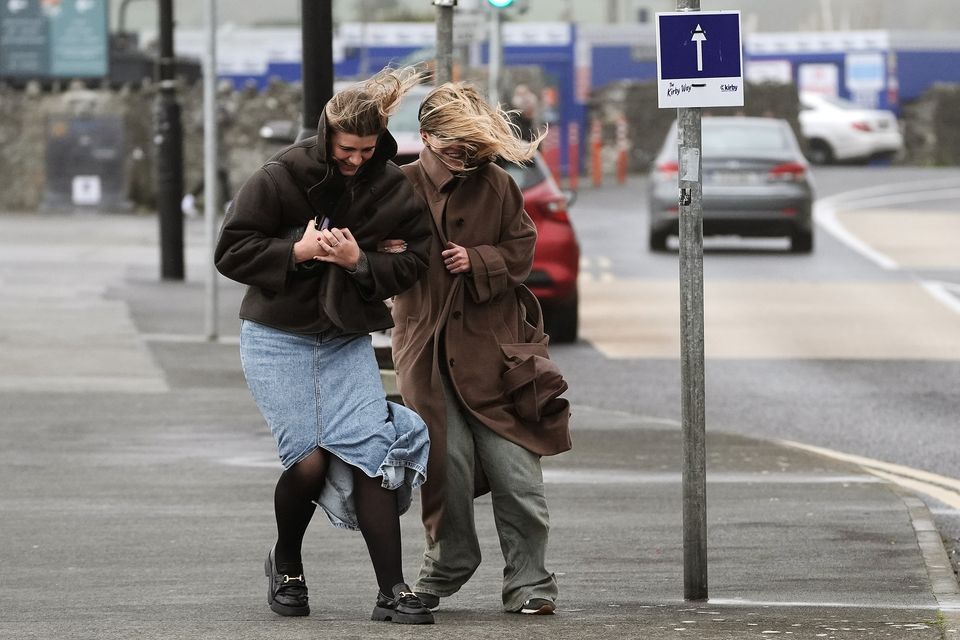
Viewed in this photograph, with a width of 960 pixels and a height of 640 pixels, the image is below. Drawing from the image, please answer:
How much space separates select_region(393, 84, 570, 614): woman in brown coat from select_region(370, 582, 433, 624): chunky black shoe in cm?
36

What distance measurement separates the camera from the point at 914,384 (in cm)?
1362

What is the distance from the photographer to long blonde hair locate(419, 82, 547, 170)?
6164 millimetres

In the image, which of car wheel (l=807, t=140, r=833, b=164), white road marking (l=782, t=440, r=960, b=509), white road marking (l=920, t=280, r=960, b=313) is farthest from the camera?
car wheel (l=807, t=140, r=833, b=164)

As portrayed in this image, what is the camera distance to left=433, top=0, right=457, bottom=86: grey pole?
11328 mm

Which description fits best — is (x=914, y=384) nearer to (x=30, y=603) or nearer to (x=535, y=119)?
(x=30, y=603)

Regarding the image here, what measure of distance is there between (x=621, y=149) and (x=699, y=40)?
33.6m

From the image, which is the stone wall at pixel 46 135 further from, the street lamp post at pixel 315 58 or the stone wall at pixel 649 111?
the street lamp post at pixel 315 58

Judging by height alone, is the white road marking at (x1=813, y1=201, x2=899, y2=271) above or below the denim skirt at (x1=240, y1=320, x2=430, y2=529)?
below

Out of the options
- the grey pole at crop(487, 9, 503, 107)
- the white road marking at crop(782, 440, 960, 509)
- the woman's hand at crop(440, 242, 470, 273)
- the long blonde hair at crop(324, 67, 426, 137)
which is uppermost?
the grey pole at crop(487, 9, 503, 107)

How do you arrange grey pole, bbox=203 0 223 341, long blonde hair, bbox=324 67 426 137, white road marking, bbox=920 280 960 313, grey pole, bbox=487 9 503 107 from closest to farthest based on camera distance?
long blonde hair, bbox=324 67 426 137, grey pole, bbox=203 0 223 341, white road marking, bbox=920 280 960 313, grey pole, bbox=487 9 503 107

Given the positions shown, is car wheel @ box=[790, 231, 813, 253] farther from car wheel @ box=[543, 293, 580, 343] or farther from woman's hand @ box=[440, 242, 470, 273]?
woman's hand @ box=[440, 242, 470, 273]

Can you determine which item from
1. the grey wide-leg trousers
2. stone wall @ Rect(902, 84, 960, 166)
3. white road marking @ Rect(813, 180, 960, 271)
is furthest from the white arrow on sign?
stone wall @ Rect(902, 84, 960, 166)

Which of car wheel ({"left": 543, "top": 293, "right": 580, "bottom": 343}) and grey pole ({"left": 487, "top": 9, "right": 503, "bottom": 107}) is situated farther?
grey pole ({"left": 487, "top": 9, "right": 503, "bottom": 107})

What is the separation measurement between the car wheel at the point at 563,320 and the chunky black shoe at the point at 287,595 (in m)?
9.51
